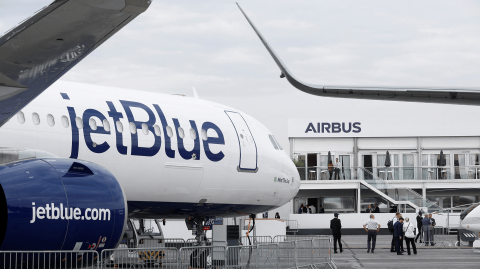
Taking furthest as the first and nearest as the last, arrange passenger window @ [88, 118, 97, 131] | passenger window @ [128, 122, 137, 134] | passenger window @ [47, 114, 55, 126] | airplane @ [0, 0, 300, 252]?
1. passenger window @ [128, 122, 137, 134]
2. passenger window @ [88, 118, 97, 131]
3. passenger window @ [47, 114, 55, 126]
4. airplane @ [0, 0, 300, 252]

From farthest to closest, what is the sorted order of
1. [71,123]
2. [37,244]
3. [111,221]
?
[71,123] → [111,221] → [37,244]

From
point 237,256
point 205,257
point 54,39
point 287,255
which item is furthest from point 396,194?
point 54,39

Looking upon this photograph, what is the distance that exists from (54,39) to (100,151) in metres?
5.84

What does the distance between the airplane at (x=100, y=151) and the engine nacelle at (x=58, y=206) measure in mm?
13

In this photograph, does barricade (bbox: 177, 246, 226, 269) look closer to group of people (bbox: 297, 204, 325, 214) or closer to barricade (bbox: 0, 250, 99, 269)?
barricade (bbox: 0, 250, 99, 269)

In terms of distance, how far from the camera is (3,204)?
809 cm

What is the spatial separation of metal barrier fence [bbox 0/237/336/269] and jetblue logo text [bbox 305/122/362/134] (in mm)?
34151

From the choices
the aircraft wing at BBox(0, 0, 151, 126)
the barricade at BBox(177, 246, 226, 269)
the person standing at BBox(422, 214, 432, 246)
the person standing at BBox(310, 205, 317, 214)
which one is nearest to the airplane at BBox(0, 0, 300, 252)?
the aircraft wing at BBox(0, 0, 151, 126)

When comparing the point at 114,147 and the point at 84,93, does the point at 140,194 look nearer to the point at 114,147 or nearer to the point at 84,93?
the point at 114,147

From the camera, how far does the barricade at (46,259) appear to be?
25.4 ft

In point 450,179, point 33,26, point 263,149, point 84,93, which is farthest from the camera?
point 450,179

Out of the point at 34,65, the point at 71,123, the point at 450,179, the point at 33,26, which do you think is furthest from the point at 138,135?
the point at 450,179

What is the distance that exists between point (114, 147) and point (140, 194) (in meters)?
1.15

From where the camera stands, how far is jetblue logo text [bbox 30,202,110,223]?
7.75 metres
